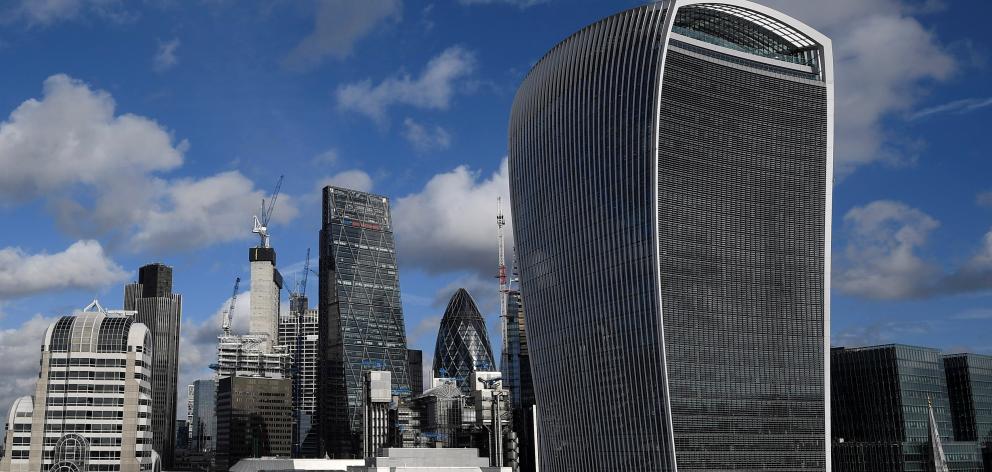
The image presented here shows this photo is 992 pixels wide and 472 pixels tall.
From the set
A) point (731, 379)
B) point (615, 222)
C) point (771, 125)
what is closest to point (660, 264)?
point (615, 222)

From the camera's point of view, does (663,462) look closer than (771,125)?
Yes

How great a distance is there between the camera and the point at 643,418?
581 ft

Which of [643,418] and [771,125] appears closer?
[643,418]

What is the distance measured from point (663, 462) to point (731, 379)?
72.2 ft

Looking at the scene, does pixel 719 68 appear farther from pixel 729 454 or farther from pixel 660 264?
pixel 729 454

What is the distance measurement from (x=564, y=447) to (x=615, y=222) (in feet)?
161

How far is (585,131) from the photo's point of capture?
191m

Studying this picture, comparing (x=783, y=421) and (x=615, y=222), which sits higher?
(x=615, y=222)

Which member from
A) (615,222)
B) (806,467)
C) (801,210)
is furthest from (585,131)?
(806,467)

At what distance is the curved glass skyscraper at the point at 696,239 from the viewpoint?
177500mm

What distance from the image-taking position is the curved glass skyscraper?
178 m

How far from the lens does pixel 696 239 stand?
181 meters

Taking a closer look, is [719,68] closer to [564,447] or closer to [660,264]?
[660,264]

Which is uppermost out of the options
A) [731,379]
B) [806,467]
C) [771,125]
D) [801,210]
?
[771,125]
